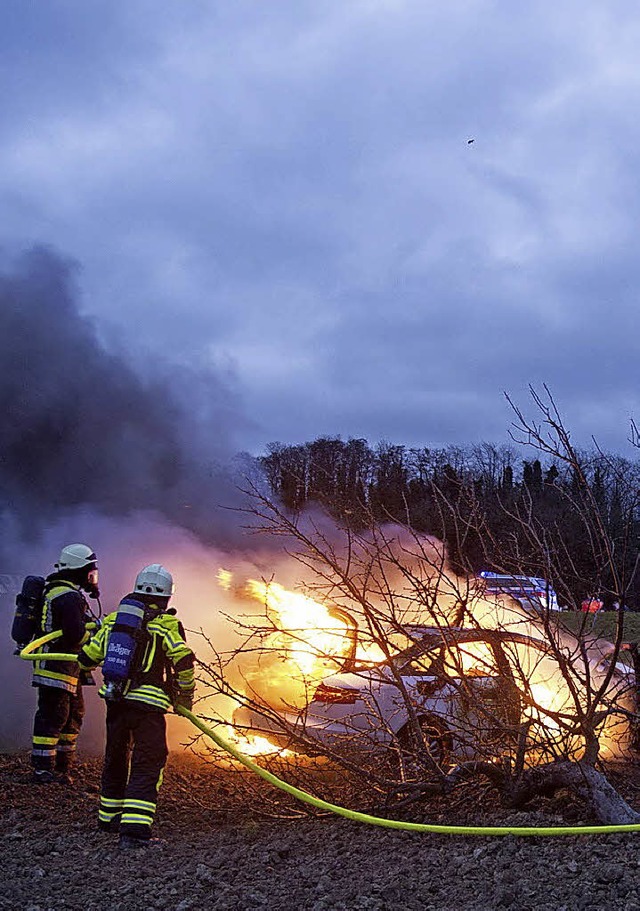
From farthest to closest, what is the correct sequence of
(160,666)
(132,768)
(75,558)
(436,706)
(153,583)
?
(75,558) < (436,706) < (153,583) < (160,666) < (132,768)

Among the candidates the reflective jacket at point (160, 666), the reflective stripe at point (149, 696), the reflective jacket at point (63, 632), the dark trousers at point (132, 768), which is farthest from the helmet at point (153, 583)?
the reflective jacket at point (63, 632)

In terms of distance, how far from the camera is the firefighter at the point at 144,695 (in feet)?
18.6

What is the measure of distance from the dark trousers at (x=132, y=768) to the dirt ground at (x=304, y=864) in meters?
0.19

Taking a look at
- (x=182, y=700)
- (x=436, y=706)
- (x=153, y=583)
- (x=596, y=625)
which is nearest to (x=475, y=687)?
(x=436, y=706)

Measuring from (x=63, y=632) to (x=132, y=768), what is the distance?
1851mm

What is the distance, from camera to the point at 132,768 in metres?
5.67

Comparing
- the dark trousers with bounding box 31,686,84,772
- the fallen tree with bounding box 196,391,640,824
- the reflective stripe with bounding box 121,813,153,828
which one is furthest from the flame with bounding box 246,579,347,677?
the dark trousers with bounding box 31,686,84,772

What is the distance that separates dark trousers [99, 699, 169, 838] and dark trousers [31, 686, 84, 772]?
1.36 metres

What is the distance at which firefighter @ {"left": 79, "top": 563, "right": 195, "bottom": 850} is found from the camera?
5680 mm

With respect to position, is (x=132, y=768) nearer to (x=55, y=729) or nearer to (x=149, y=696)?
(x=149, y=696)

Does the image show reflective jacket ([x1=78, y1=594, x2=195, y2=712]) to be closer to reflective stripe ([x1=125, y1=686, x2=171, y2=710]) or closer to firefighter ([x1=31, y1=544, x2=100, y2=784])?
reflective stripe ([x1=125, y1=686, x2=171, y2=710])

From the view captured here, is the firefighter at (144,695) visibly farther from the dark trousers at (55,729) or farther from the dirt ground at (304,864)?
the dark trousers at (55,729)

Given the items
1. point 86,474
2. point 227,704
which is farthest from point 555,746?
point 86,474

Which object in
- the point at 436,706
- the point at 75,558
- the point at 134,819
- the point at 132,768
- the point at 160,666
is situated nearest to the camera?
the point at 134,819
